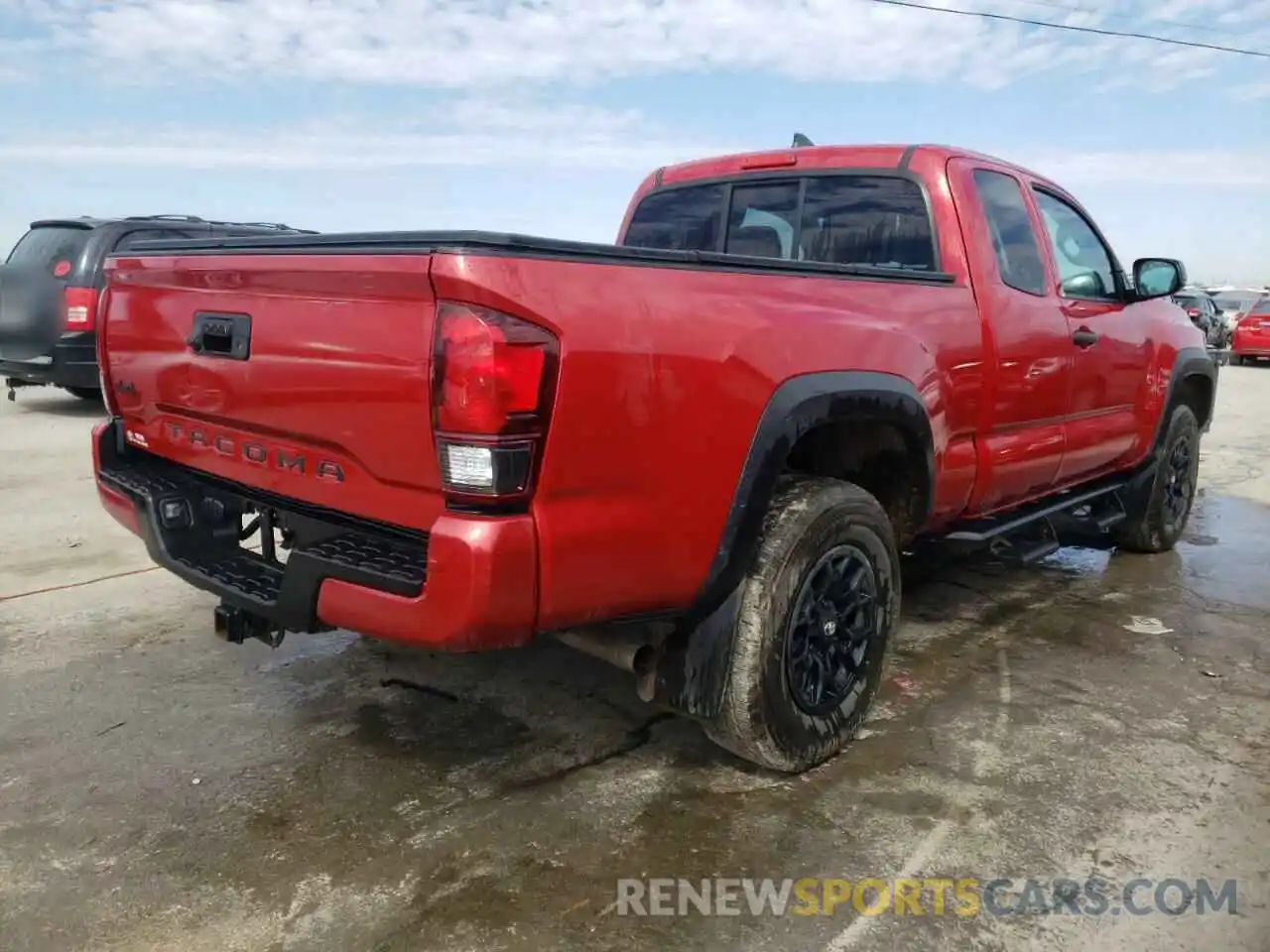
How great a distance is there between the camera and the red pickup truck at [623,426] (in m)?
2.16

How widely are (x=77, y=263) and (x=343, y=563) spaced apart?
8.27 m

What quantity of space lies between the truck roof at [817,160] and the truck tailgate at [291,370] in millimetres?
2279

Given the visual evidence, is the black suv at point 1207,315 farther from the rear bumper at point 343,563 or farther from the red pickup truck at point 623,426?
the rear bumper at point 343,563

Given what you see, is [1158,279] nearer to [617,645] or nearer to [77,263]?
[617,645]

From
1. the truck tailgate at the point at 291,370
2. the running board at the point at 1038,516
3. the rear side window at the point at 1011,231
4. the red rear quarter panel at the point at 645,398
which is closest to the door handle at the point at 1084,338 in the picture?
the rear side window at the point at 1011,231

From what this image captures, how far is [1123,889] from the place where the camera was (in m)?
2.47

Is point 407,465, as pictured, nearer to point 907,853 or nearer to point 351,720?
point 351,720

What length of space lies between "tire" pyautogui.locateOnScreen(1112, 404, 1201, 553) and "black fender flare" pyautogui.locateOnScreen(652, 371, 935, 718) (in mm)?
3168

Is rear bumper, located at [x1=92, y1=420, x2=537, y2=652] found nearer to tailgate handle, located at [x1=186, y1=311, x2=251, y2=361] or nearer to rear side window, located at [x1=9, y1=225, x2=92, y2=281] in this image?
tailgate handle, located at [x1=186, y1=311, x2=251, y2=361]

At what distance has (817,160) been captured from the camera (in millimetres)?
3996

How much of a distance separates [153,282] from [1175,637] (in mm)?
4172

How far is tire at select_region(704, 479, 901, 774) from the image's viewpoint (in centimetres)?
274

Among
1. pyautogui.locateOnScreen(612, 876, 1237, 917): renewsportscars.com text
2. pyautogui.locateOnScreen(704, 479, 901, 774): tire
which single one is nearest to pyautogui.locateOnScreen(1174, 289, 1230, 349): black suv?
pyautogui.locateOnScreen(704, 479, 901, 774): tire

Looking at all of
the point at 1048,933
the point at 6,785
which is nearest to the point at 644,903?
the point at 1048,933
